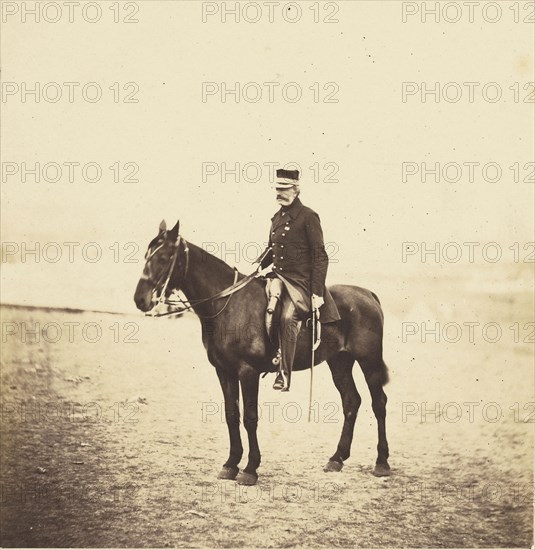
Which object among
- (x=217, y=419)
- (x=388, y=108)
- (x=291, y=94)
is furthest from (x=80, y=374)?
(x=388, y=108)

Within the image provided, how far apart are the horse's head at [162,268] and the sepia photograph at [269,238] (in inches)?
18.3

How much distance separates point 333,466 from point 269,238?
181cm

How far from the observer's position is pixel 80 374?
19.3 feet

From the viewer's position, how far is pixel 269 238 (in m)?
5.63

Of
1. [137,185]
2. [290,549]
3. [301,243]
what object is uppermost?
[137,185]

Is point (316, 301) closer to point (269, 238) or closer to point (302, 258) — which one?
point (302, 258)

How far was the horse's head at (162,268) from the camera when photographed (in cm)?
512

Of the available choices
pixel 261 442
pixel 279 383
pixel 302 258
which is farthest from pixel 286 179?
pixel 261 442

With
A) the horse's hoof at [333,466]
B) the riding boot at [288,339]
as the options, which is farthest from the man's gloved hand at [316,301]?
the horse's hoof at [333,466]

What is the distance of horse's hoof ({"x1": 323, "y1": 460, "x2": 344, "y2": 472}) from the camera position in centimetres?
566

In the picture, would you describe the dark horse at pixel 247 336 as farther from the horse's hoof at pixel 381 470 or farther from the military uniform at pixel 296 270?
the military uniform at pixel 296 270

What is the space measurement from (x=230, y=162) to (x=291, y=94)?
28.2 inches

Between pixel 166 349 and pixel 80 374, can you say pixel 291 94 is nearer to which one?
pixel 166 349

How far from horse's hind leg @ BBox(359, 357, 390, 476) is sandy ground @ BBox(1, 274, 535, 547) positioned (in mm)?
79
